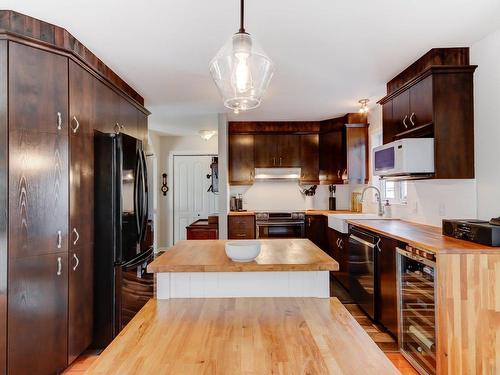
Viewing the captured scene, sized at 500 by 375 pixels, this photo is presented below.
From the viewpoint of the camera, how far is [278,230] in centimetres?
476

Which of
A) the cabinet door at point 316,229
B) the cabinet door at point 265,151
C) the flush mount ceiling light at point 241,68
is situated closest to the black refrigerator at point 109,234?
the flush mount ceiling light at point 241,68

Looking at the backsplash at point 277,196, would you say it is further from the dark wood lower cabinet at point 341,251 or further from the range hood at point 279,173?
the dark wood lower cabinet at point 341,251

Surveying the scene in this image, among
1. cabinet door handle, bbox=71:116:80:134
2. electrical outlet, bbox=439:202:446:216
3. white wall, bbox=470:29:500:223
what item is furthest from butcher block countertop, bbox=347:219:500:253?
cabinet door handle, bbox=71:116:80:134

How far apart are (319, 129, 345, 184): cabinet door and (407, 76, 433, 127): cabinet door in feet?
6.47

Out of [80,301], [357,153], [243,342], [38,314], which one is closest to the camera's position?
[243,342]

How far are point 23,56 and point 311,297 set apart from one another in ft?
7.20

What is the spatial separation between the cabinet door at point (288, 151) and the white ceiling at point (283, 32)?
5.77ft

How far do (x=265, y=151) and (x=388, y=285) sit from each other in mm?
2977

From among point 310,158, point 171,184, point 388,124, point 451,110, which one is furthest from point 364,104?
point 171,184

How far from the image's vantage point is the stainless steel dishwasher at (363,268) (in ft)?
9.64

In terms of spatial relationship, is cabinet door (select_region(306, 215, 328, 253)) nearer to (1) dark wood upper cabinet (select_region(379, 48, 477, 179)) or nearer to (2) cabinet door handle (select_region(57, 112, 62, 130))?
(1) dark wood upper cabinet (select_region(379, 48, 477, 179))

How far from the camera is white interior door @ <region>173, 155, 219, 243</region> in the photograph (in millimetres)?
6477

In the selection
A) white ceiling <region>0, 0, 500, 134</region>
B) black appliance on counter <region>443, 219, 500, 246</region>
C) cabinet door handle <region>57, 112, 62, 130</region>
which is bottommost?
black appliance on counter <region>443, 219, 500, 246</region>

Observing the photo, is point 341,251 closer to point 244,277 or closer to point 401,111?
point 401,111
